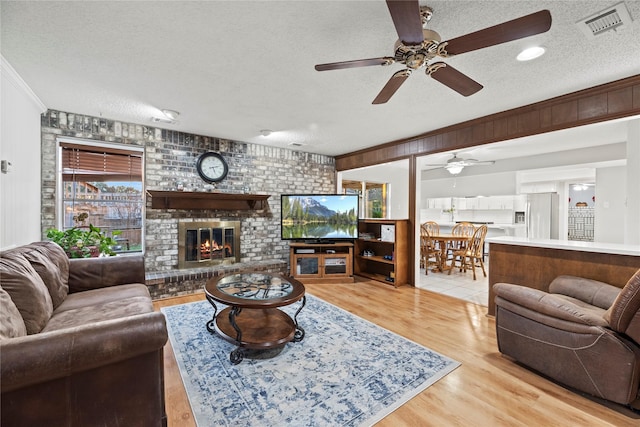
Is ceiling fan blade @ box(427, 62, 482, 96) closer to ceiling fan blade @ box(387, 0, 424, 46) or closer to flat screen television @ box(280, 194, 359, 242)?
ceiling fan blade @ box(387, 0, 424, 46)

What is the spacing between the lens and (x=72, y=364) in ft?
3.51

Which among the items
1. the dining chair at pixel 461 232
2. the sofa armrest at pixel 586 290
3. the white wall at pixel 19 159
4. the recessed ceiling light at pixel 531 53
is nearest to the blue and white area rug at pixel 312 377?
the sofa armrest at pixel 586 290

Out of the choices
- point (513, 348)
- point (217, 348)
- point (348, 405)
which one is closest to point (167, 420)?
point (217, 348)

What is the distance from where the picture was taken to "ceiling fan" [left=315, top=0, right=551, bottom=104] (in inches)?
49.6

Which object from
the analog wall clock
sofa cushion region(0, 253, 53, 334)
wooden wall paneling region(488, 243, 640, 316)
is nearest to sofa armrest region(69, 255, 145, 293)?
sofa cushion region(0, 253, 53, 334)

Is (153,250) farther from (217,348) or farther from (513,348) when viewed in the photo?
(513,348)

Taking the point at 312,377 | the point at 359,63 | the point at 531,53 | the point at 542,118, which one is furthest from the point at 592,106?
the point at 312,377

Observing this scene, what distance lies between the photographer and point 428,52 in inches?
64.9

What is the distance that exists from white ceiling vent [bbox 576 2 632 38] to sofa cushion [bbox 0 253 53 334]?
3.63 meters

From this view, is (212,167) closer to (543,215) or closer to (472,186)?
(472,186)

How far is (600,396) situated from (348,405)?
154 cm

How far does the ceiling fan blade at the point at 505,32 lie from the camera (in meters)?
1.27

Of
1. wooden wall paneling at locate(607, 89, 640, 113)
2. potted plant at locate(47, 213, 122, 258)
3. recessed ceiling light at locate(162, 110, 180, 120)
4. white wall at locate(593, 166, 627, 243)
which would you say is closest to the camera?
wooden wall paneling at locate(607, 89, 640, 113)

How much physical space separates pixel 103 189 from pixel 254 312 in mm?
2771
